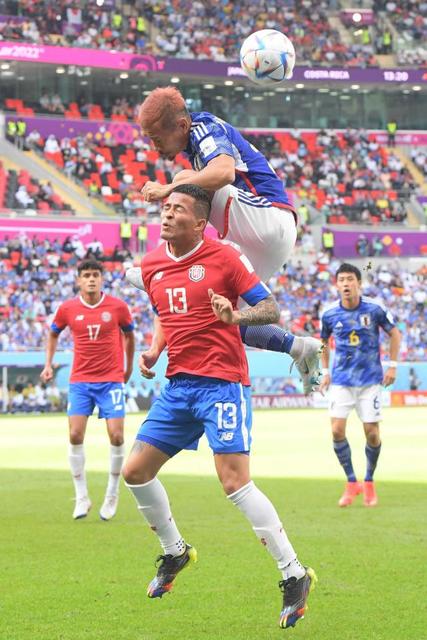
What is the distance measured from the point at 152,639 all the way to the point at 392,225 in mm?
43318

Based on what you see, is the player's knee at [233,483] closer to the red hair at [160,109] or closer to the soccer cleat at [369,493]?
the red hair at [160,109]

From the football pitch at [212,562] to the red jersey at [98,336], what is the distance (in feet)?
5.38

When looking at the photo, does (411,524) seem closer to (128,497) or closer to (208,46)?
(128,497)

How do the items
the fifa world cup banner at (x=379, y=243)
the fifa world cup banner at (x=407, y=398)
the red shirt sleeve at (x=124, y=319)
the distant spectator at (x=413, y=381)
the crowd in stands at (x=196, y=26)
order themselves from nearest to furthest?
the red shirt sleeve at (x=124, y=319), the fifa world cup banner at (x=407, y=398), the distant spectator at (x=413, y=381), the fifa world cup banner at (x=379, y=243), the crowd in stands at (x=196, y=26)

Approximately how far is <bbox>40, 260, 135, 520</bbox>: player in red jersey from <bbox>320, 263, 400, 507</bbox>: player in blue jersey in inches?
101

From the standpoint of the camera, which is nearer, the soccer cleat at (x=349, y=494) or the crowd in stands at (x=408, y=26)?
the soccer cleat at (x=349, y=494)

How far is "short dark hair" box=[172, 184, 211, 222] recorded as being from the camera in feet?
21.1

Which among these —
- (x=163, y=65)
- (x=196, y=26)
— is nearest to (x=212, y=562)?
(x=163, y=65)

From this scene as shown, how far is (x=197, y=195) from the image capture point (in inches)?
254

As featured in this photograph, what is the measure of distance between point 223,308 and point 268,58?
2348 mm

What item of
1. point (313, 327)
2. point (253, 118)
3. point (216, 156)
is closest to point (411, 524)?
point (216, 156)

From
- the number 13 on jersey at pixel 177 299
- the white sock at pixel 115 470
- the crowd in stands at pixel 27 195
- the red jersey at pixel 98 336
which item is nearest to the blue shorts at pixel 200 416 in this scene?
the number 13 on jersey at pixel 177 299

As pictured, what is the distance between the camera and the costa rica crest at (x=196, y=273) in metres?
6.51

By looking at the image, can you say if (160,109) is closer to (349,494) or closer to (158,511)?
(158,511)
